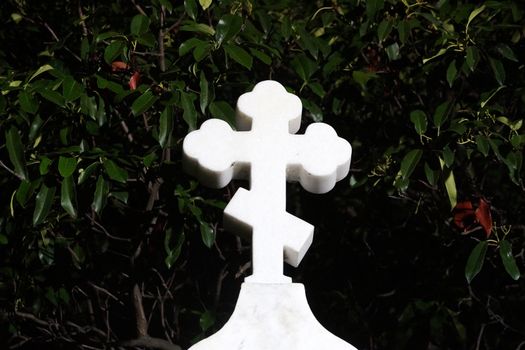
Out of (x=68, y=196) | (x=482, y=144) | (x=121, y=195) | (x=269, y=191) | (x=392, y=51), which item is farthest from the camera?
(x=392, y=51)

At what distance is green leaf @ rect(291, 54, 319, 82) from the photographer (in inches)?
114

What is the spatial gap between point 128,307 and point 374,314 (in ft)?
3.48

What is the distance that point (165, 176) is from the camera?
2.85 meters

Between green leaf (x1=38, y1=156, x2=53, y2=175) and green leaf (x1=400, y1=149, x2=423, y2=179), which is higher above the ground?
green leaf (x1=38, y1=156, x2=53, y2=175)

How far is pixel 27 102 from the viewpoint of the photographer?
2564 millimetres

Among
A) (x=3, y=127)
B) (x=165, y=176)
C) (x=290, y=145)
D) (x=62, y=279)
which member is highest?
(x=290, y=145)

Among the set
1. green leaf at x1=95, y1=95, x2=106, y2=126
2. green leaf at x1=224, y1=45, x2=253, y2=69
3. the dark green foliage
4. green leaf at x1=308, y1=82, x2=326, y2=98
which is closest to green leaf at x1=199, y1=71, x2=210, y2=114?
the dark green foliage

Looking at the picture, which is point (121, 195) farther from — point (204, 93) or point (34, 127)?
point (204, 93)

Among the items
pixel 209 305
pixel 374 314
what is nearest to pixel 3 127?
pixel 209 305

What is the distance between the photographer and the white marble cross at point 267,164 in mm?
2010

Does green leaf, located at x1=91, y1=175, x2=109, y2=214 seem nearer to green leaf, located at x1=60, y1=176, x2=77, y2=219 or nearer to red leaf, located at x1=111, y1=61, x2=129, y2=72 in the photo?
green leaf, located at x1=60, y1=176, x2=77, y2=219

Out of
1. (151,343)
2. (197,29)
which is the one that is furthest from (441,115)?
(151,343)

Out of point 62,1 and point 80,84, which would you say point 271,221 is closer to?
point 80,84

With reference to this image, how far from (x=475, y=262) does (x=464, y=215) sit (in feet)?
1.19
